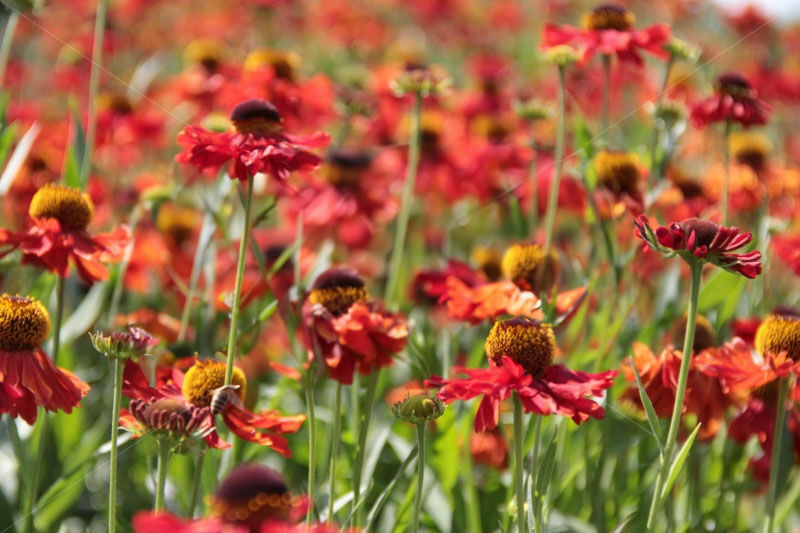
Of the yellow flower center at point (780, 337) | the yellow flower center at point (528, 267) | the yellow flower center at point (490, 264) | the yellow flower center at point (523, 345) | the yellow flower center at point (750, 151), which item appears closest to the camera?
the yellow flower center at point (523, 345)

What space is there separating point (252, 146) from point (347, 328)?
194 mm

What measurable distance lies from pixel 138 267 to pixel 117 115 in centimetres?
47

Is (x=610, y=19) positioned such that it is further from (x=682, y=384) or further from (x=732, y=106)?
(x=682, y=384)

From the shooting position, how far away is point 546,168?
1632mm

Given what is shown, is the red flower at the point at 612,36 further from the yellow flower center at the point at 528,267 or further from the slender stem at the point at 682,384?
the slender stem at the point at 682,384

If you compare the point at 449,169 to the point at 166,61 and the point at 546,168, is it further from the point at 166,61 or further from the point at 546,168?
the point at 166,61

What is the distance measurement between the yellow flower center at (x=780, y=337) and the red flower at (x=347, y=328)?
0.35 meters

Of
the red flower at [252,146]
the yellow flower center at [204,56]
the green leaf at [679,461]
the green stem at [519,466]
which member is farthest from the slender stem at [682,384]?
the yellow flower center at [204,56]

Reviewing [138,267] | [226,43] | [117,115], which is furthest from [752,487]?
[226,43]

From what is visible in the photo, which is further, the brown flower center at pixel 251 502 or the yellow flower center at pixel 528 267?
the yellow flower center at pixel 528 267

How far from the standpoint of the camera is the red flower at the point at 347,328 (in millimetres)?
911

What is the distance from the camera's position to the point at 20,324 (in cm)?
83

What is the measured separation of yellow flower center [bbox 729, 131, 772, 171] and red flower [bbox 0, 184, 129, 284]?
119 cm

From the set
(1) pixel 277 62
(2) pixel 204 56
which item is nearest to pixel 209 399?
(1) pixel 277 62
